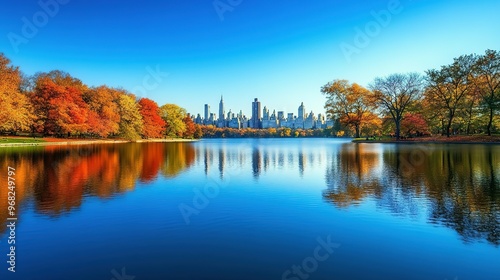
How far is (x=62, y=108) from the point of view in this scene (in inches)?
2611

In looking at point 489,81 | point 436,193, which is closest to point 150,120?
point 489,81

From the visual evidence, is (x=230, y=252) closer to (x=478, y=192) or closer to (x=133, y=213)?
(x=133, y=213)

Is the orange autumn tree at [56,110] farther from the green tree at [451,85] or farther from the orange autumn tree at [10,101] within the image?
the green tree at [451,85]

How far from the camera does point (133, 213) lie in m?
11.4

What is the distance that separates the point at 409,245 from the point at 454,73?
220 feet

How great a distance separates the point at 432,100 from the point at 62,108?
264 feet

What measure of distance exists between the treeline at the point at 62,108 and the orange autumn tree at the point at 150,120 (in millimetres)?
213

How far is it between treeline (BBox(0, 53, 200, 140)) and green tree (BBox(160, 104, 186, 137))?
16.5 meters

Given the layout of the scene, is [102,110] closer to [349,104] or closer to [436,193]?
[349,104]

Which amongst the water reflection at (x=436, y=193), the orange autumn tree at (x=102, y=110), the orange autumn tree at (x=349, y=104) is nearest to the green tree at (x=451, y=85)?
the orange autumn tree at (x=349, y=104)

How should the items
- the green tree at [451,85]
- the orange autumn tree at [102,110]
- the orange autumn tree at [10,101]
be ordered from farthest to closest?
1. the orange autumn tree at [102,110]
2. the green tree at [451,85]
3. the orange autumn tree at [10,101]

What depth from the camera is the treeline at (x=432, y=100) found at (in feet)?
195

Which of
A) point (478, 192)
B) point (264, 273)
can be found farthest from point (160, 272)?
point (478, 192)

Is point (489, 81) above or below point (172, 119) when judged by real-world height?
above
